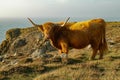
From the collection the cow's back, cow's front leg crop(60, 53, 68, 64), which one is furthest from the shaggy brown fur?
cow's front leg crop(60, 53, 68, 64)

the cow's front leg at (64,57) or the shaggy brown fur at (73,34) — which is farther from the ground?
the shaggy brown fur at (73,34)

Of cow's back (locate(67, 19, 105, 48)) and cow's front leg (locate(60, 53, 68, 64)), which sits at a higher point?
cow's back (locate(67, 19, 105, 48))

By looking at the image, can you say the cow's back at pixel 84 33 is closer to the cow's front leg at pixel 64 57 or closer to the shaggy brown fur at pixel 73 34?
the shaggy brown fur at pixel 73 34

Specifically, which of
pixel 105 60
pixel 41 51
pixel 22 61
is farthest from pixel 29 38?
pixel 105 60

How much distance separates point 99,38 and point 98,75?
14.9 feet

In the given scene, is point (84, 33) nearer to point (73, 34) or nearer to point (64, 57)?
point (73, 34)

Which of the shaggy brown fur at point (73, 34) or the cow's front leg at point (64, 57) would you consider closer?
the shaggy brown fur at point (73, 34)

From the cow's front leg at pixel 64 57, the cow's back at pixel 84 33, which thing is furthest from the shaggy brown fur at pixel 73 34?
the cow's front leg at pixel 64 57

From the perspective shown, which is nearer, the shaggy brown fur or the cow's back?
the shaggy brown fur

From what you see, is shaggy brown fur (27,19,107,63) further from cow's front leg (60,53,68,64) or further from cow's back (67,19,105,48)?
cow's front leg (60,53,68,64)

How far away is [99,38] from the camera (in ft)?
74.1

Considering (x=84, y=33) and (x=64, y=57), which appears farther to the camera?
(x=64, y=57)

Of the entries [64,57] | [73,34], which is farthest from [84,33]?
[64,57]

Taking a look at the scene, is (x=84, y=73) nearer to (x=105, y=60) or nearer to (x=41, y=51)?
(x=105, y=60)
